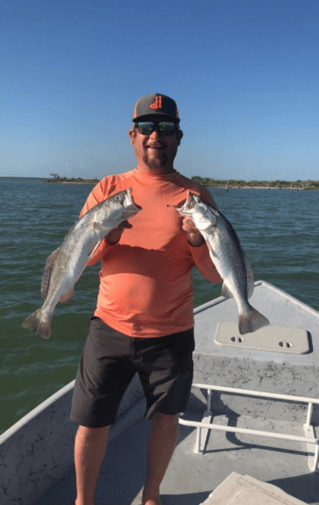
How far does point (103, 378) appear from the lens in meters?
2.70

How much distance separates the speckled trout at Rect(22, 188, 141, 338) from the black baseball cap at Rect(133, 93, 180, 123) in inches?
27.1

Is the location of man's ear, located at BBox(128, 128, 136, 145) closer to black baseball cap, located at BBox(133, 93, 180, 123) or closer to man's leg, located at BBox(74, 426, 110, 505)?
black baseball cap, located at BBox(133, 93, 180, 123)

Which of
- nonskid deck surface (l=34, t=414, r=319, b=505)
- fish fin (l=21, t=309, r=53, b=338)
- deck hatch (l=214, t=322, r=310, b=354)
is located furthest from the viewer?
deck hatch (l=214, t=322, r=310, b=354)

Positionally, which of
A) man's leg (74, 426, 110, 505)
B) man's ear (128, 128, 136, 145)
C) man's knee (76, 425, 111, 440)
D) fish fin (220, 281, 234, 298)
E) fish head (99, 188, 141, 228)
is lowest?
man's leg (74, 426, 110, 505)

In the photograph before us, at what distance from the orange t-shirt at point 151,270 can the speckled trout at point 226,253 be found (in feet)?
0.35

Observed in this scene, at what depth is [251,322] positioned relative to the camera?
3020 millimetres

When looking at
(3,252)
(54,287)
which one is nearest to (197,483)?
(54,287)

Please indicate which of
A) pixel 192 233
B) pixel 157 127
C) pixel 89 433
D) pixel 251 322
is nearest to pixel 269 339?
pixel 251 322

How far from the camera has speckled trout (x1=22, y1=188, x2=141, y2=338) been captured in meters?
2.51

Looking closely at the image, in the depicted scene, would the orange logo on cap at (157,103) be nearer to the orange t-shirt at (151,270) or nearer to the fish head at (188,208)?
the orange t-shirt at (151,270)

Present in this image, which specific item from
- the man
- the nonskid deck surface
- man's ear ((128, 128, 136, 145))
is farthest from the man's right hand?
the nonskid deck surface

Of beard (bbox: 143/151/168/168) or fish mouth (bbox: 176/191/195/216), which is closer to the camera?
fish mouth (bbox: 176/191/195/216)

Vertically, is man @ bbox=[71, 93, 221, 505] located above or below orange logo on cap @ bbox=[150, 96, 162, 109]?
below

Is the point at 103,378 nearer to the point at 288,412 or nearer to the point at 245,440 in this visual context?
the point at 245,440
